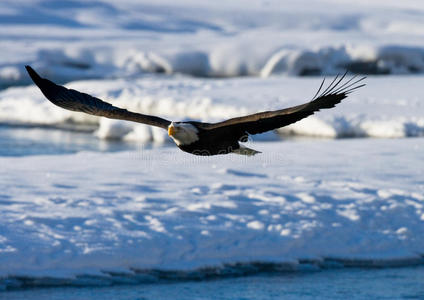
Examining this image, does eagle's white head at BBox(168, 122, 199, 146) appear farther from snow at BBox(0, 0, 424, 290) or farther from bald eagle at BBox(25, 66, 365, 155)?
snow at BBox(0, 0, 424, 290)

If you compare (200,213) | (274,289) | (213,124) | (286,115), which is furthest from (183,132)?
(200,213)

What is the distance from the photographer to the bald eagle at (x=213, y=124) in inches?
207

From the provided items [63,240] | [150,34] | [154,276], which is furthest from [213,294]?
[150,34]

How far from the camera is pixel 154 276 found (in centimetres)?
703

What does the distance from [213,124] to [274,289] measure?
1.86 meters

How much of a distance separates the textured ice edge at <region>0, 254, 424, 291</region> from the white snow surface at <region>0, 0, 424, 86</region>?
15407 mm

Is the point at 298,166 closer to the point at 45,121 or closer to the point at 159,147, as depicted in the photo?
the point at 159,147

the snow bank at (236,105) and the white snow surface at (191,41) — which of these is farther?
the white snow surface at (191,41)

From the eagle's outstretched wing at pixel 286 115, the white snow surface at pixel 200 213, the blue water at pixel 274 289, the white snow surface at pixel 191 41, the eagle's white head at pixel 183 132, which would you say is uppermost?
the white snow surface at pixel 191 41

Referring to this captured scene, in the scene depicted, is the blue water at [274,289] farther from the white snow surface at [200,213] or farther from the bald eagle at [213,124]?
the bald eagle at [213,124]

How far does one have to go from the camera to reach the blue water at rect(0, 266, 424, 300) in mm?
6621

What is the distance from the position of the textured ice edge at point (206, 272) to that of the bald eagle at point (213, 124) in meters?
1.43

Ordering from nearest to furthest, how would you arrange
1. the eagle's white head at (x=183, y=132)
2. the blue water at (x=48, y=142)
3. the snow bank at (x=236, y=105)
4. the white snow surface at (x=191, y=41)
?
1. the eagle's white head at (x=183, y=132)
2. the blue water at (x=48, y=142)
3. the snow bank at (x=236, y=105)
4. the white snow surface at (x=191, y=41)

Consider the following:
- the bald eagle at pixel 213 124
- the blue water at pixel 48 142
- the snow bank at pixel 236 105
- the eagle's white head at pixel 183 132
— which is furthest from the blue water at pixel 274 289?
the snow bank at pixel 236 105
